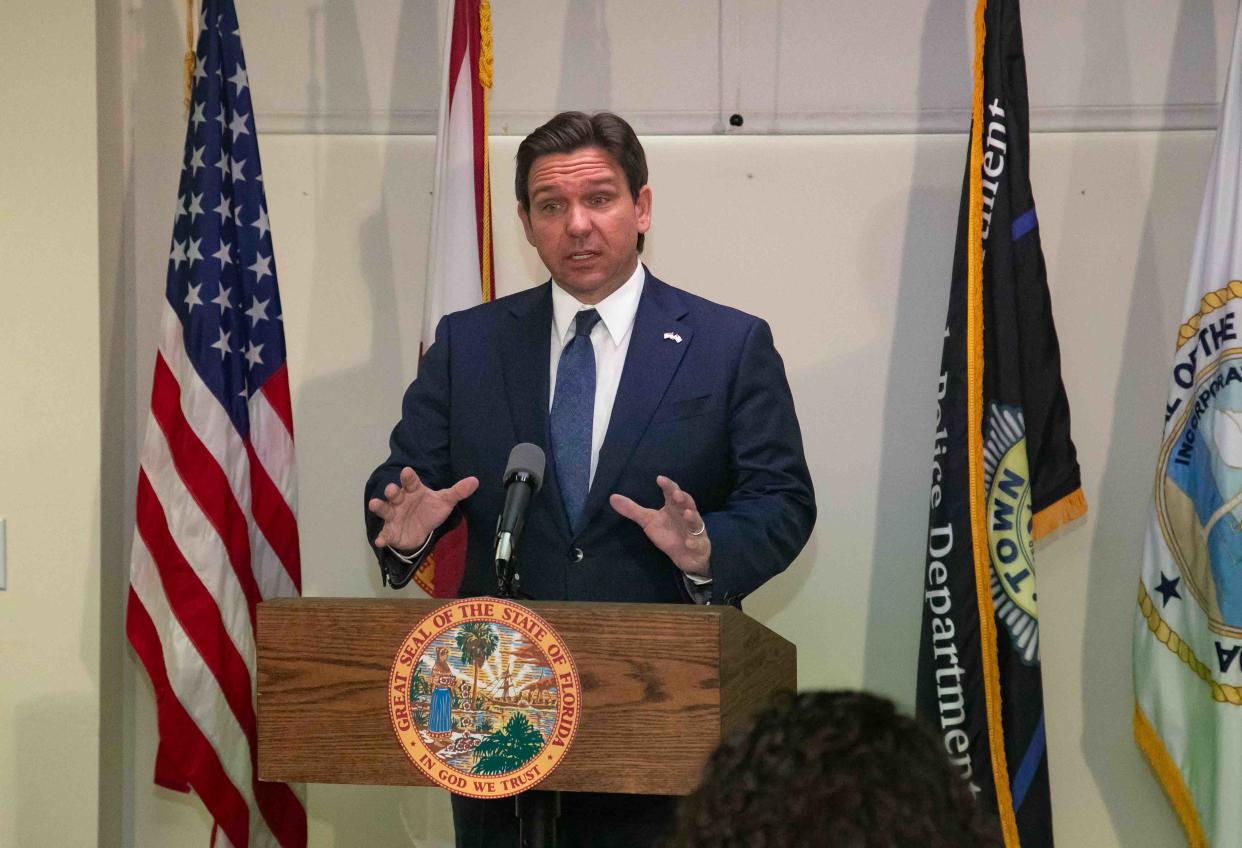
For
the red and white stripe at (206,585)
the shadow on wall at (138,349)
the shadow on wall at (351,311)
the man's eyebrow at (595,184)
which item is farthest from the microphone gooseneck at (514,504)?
the shadow on wall at (138,349)

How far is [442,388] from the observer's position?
8.80 feet

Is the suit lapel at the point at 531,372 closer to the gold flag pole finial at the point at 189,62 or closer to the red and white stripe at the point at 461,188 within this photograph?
the red and white stripe at the point at 461,188

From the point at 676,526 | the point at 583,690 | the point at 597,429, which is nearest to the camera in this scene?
the point at 583,690

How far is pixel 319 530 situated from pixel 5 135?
130 centimetres

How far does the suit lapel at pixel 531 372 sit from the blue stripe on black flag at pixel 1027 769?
1.55 m

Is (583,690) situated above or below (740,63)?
below

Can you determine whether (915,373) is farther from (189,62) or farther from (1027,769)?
(189,62)

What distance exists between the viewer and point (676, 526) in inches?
82.0

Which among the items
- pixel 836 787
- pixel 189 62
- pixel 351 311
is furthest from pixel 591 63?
pixel 836 787

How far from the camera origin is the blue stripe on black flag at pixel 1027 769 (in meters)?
3.37

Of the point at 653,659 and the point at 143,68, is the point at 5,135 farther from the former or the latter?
the point at 653,659

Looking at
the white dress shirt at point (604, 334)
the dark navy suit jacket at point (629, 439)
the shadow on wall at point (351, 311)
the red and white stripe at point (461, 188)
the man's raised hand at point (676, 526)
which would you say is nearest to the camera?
the man's raised hand at point (676, 526)

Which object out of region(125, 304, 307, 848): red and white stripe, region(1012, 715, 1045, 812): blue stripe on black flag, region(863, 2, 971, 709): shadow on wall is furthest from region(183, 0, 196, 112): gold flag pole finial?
region(1012, 715, 1045, 812): blue stripe on black flag

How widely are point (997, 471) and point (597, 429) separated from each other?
128 centimetres
